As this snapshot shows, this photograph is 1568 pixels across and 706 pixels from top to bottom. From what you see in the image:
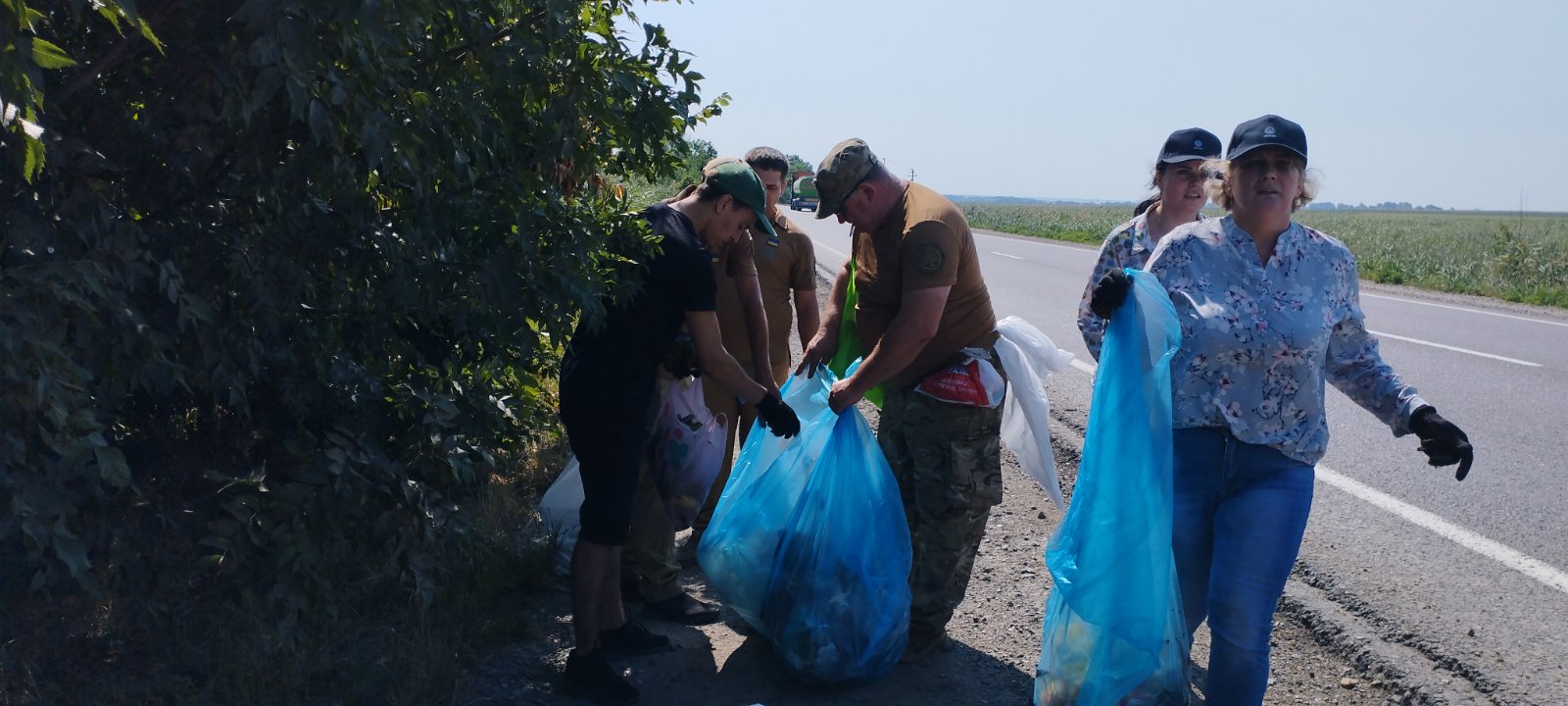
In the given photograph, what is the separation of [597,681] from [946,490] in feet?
4.12

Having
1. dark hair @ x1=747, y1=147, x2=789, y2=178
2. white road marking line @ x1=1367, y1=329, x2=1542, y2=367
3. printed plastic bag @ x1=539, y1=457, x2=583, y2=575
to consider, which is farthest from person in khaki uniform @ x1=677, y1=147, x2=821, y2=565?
white road marking line @ x1=1367, y1=329, x2=1542, y2=367

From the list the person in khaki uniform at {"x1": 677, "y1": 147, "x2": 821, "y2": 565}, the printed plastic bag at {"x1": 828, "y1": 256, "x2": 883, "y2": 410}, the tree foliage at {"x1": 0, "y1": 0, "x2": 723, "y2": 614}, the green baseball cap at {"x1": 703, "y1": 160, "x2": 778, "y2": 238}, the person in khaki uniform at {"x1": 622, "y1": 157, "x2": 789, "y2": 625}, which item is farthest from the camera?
the person in khaki uniform at {"x1": 677, "y1": 147, "x2": 821, "y2": 565}

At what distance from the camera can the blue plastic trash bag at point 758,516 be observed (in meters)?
3.82

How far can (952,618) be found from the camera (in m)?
4.27

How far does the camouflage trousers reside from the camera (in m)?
3.81

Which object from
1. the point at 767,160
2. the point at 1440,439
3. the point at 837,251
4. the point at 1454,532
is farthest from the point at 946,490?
the point at 837,251

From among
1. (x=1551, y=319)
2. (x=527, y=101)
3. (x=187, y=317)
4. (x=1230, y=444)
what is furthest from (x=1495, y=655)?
(x=1551, y=319)

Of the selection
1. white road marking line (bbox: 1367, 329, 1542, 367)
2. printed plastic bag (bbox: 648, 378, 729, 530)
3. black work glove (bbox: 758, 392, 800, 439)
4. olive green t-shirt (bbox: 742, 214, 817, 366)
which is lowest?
white road marking line (bbox: 1367, 329, 1542, 367)

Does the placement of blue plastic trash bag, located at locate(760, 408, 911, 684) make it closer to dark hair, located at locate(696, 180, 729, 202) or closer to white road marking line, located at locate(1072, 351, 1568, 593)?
dark hair, located at locate(696, 180, 729, 202)

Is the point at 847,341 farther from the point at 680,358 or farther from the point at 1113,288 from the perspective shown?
the point at 1113,288

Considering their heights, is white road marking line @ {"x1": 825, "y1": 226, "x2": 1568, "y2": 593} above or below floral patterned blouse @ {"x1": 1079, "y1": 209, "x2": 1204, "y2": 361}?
below

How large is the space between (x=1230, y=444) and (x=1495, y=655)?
5.44ft

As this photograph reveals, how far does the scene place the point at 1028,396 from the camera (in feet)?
12.9

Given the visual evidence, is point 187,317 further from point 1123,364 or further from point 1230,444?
point 1230,444
